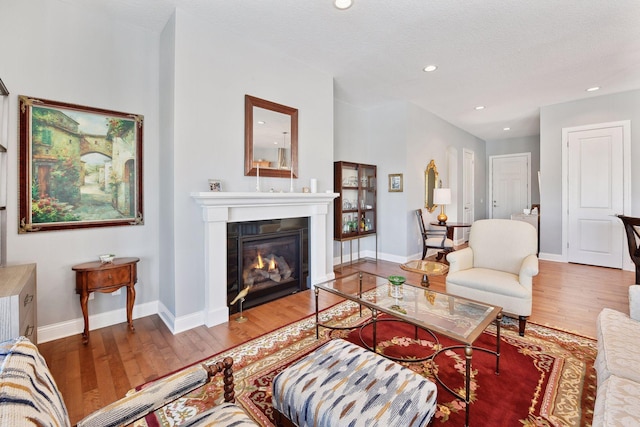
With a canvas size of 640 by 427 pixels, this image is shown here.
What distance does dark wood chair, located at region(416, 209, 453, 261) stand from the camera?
186 inches

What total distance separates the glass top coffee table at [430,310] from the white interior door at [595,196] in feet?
14.4

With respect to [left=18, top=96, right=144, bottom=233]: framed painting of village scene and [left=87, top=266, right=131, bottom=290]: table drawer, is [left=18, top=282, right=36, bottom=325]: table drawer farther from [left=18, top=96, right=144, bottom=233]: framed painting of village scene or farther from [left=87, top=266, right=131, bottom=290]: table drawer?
[left=18, top=96, right=144, bottom=233]: framed painting of village scene

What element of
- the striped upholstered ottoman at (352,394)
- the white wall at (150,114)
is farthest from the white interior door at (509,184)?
the striped upholstered ottoman at (352,394)

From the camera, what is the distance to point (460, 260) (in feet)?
9.31

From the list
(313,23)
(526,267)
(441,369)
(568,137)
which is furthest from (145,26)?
(568,137)

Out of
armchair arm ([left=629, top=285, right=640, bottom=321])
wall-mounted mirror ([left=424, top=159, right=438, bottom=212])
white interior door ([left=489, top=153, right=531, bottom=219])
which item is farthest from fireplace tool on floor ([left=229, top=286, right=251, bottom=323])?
white interior door ([left=489, top=153, right=531, bottom=219])

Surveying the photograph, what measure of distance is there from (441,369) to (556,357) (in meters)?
0.88

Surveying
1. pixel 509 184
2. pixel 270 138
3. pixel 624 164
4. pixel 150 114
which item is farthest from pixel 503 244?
pixel 509 184

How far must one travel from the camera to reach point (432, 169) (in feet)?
18.4

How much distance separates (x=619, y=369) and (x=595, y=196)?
482 cm

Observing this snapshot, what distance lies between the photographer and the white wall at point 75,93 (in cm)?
221

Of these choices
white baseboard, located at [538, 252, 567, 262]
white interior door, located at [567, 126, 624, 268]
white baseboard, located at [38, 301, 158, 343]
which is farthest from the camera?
white baseboard, located at [538, 252, 567, 262]

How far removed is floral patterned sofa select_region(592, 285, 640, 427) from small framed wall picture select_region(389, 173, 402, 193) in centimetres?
345

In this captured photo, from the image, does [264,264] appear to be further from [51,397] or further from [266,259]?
[51,397]
